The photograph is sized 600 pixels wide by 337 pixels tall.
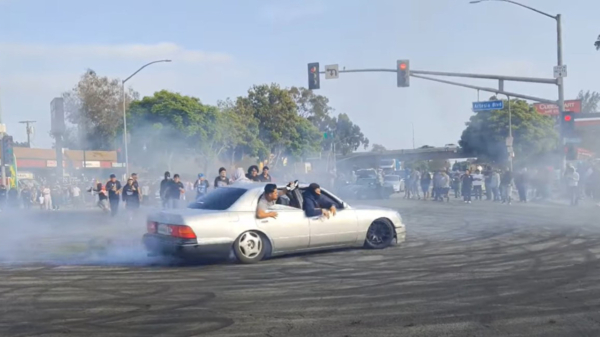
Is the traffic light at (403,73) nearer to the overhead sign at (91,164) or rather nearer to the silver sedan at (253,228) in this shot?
the silver sedan at (253,228)

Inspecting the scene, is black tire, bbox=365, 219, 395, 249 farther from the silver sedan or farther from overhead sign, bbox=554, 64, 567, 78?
overhead sign, bbox=554, 64, 567, 78

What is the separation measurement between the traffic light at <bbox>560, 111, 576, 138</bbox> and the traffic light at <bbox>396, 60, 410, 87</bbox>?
5958 mm

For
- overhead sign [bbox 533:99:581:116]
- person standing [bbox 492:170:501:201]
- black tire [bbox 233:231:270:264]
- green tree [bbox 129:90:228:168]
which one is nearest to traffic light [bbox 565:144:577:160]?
person standing [bbox 492:170:501:201]

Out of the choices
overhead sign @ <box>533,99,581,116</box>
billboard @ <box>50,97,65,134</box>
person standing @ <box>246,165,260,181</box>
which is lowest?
person standing @ <box>246,165,260,181</box>

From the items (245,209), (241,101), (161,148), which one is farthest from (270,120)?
(245,209)

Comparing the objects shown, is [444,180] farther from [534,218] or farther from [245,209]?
[245,209]

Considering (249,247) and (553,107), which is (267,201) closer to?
(249,247)

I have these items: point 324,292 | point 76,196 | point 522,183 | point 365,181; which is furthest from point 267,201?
point 76,196

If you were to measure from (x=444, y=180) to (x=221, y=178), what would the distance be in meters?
16.3

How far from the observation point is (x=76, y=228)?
2000 centimetres

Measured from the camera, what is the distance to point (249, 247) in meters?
10.9

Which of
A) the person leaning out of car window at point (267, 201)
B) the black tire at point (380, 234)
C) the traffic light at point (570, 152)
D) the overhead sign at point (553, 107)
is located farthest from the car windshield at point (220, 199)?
the overhead sign at point (553, 107)

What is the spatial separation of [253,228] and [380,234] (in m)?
2.69

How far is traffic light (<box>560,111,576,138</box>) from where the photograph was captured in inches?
1029
